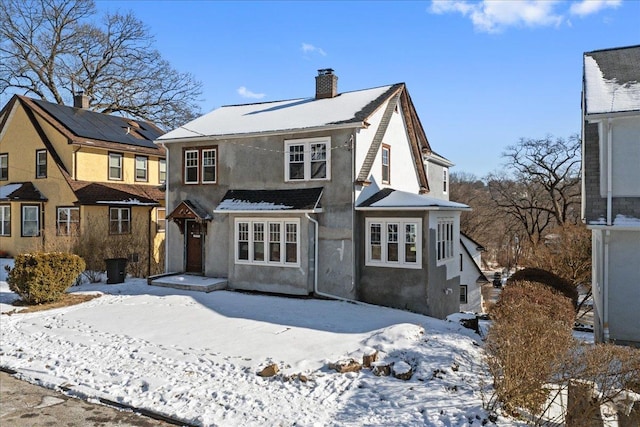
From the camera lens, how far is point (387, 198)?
16.3 metres

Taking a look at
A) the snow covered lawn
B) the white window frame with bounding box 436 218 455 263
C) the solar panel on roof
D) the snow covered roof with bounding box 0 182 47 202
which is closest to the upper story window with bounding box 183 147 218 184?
the snow covered lawn

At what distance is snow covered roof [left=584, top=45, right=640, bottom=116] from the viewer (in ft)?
40.1

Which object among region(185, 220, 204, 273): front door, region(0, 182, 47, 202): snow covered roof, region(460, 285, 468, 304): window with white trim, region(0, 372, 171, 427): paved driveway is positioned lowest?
region(460, 285, 468, 304): window with white trim

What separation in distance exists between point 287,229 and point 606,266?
1005 cm

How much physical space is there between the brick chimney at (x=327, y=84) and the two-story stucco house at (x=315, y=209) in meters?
0.18

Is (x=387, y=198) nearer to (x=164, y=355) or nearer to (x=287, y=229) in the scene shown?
(x=287, y=229)

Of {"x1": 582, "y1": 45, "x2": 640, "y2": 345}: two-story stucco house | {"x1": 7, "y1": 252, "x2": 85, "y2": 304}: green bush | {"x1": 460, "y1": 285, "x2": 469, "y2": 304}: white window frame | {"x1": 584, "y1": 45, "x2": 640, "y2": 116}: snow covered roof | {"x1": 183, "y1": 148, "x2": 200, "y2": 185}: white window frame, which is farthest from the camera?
{"x1": 460, "y1": 285, "x2": 469, "y2": 304}: white window frame

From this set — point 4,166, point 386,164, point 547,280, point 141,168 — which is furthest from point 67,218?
point 547,280

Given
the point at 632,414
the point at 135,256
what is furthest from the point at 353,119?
Result: the point at 135,256

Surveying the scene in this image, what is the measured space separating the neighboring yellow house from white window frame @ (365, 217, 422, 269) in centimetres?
1270

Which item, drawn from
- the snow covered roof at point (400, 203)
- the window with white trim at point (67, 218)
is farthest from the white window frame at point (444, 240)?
the window with white trim at point (67, 218)

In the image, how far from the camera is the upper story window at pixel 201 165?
18859mm

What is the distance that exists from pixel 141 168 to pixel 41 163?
5540 millimetres

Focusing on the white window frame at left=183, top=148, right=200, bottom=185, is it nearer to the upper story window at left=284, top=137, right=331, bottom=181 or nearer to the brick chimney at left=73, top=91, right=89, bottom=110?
the upper story window at left=284, top=137, right=331, bottom=181
